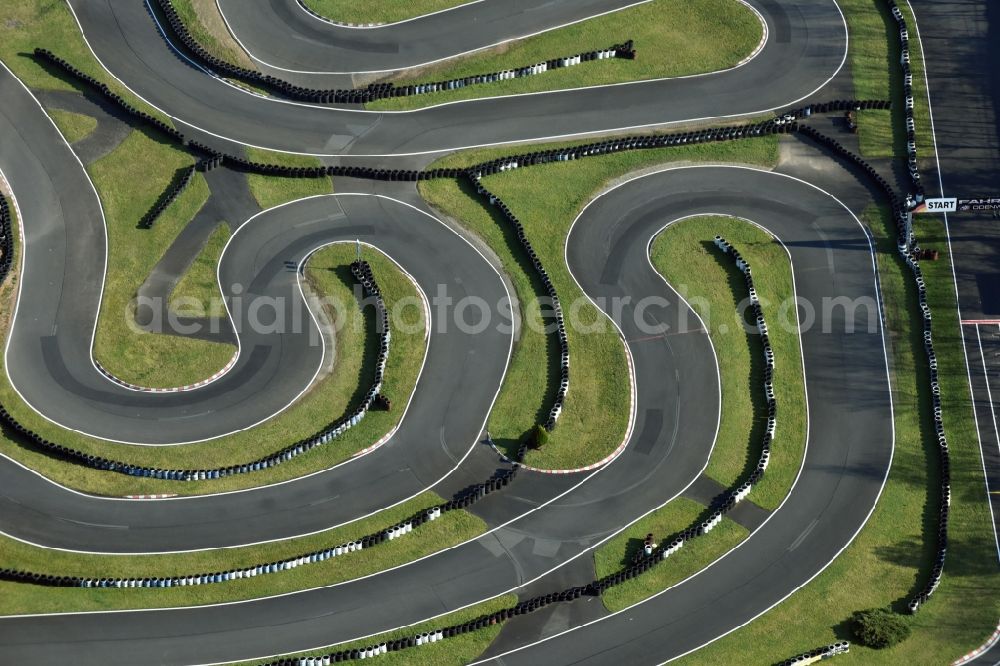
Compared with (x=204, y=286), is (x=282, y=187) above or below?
above

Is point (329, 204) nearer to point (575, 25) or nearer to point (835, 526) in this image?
point (575, 25)

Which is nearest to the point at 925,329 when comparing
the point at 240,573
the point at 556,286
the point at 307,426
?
the point at 556,286

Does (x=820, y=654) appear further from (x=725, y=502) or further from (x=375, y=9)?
(x=375, y=9)

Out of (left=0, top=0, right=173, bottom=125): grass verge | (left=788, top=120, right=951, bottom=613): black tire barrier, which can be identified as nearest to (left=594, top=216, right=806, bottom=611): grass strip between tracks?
(left=788, top=120, right=951, bottom=613): black tire barrier

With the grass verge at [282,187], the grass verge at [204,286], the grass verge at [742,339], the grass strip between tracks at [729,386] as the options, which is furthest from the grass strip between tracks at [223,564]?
the grass verge at [282,187]

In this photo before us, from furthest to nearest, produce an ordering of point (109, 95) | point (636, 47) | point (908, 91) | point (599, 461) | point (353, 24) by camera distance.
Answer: point (353, 24) → point (636, 47) → point (908, 91) → point (109, 95) → point (599, 461)

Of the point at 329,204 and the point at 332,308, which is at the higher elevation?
the point at 329,204

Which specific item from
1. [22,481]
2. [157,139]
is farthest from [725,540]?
[157,139]
